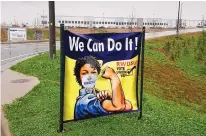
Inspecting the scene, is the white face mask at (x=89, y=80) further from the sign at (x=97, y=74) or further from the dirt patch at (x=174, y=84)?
the dirt patch at (x=174, y=84)

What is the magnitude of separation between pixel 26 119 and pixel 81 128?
1358 millimetres

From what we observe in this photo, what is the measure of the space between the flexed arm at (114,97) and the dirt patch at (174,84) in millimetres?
4313

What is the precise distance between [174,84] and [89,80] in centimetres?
762

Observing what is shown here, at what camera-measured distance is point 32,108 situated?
7016 millimetres

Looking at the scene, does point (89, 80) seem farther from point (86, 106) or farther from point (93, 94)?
point (86, 106)

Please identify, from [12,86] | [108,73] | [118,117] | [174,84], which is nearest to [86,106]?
[108,73]

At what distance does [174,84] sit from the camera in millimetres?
12289

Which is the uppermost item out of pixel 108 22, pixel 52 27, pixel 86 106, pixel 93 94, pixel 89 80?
pixel 108 22

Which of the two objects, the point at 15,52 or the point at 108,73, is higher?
the point at 108,73

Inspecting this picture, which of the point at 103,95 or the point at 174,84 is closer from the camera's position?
the point at 103,95

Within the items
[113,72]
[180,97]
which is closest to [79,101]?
[113,72]

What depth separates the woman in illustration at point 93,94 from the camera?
5.32 meters

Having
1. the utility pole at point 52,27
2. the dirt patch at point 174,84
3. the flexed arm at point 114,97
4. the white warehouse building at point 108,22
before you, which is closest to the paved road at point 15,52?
the utility pole at point 52,27

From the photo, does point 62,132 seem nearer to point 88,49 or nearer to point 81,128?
point 81,128
